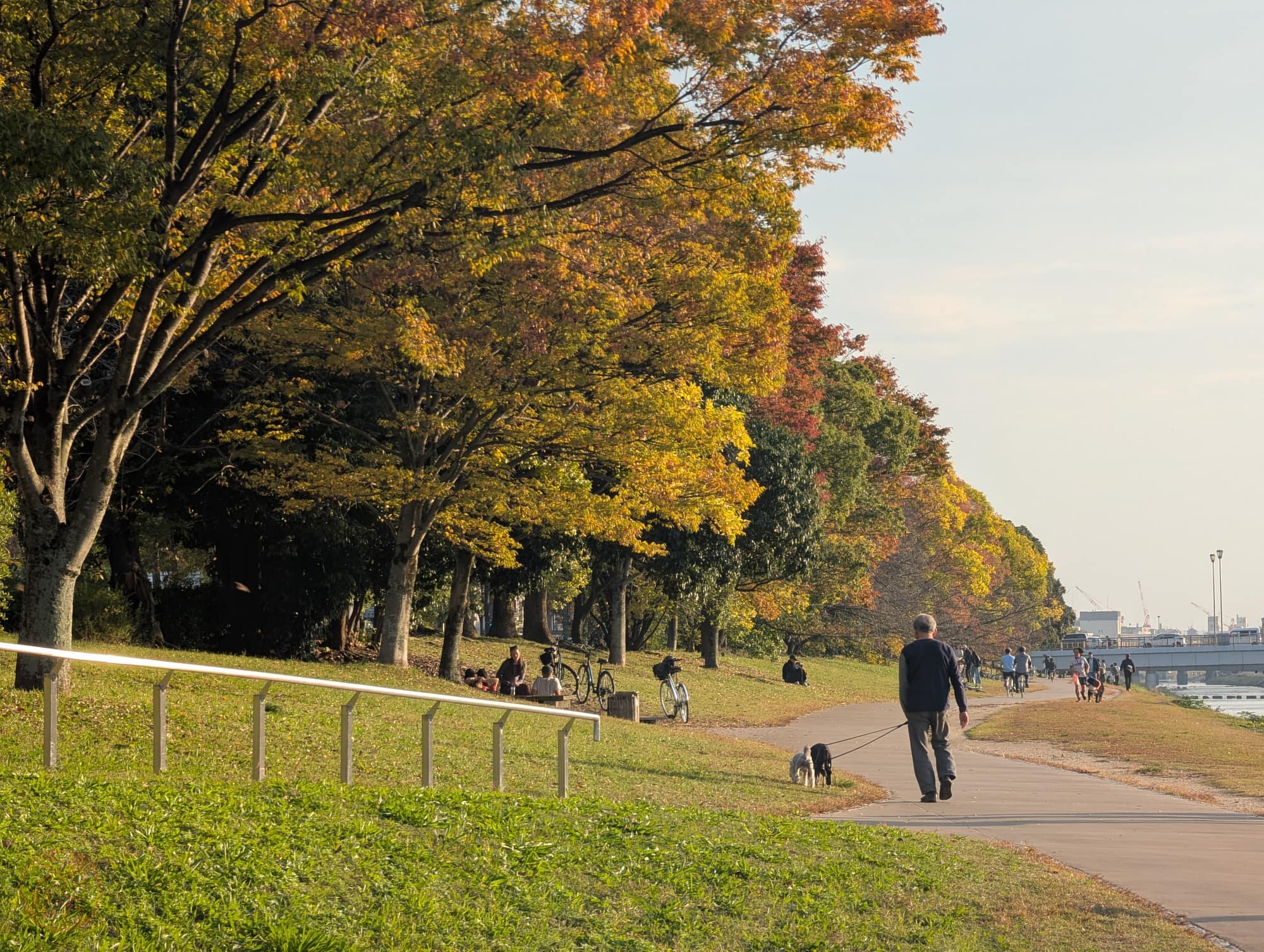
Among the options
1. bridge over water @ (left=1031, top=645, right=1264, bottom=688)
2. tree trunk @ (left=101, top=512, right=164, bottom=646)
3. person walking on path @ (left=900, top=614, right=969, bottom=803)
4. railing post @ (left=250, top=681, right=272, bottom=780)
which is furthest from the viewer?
bridge over water @ (left=1031, top=645, right=1264, bottom=688)

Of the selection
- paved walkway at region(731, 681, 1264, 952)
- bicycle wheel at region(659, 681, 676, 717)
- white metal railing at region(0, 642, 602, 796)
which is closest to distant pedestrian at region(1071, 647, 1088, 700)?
bicycle wheel at region(659, 681, 676, 717)

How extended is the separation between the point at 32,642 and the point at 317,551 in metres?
14.5

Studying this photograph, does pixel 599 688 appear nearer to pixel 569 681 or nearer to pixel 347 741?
pixel 569 681

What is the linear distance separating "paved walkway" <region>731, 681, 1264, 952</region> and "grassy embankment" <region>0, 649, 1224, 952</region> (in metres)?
0.48

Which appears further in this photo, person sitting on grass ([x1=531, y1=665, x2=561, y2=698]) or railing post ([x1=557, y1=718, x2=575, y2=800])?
person sitting on grass ([x1=531, y1=665, x2=561, y2=698])

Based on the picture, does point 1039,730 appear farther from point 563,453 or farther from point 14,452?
point 14,452

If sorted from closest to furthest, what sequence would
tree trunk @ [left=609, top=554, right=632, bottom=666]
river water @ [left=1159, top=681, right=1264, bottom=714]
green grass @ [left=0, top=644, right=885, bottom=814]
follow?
green grass @ [left=0, top=644, right=885, bottom=814] → tree trunk @ [left=609, top=554, right=632, bottom=666] → river water @ [left=1159, top=681, right=1264, bottom=714]

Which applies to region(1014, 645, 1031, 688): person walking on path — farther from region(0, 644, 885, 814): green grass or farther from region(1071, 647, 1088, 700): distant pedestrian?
region(0, 644, 885, 814): green grass

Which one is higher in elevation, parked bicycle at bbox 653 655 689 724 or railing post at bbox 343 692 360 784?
railing post at bbox 343 692 360 784

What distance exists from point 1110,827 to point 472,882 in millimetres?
7698

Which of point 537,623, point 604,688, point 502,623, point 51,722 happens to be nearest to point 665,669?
point 604,688

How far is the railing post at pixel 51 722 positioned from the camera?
860cm

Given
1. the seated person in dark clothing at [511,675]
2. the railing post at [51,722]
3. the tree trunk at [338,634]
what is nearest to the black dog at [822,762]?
the railing post at [51,722]

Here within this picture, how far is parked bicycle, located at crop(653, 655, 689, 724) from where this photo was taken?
2677cm
